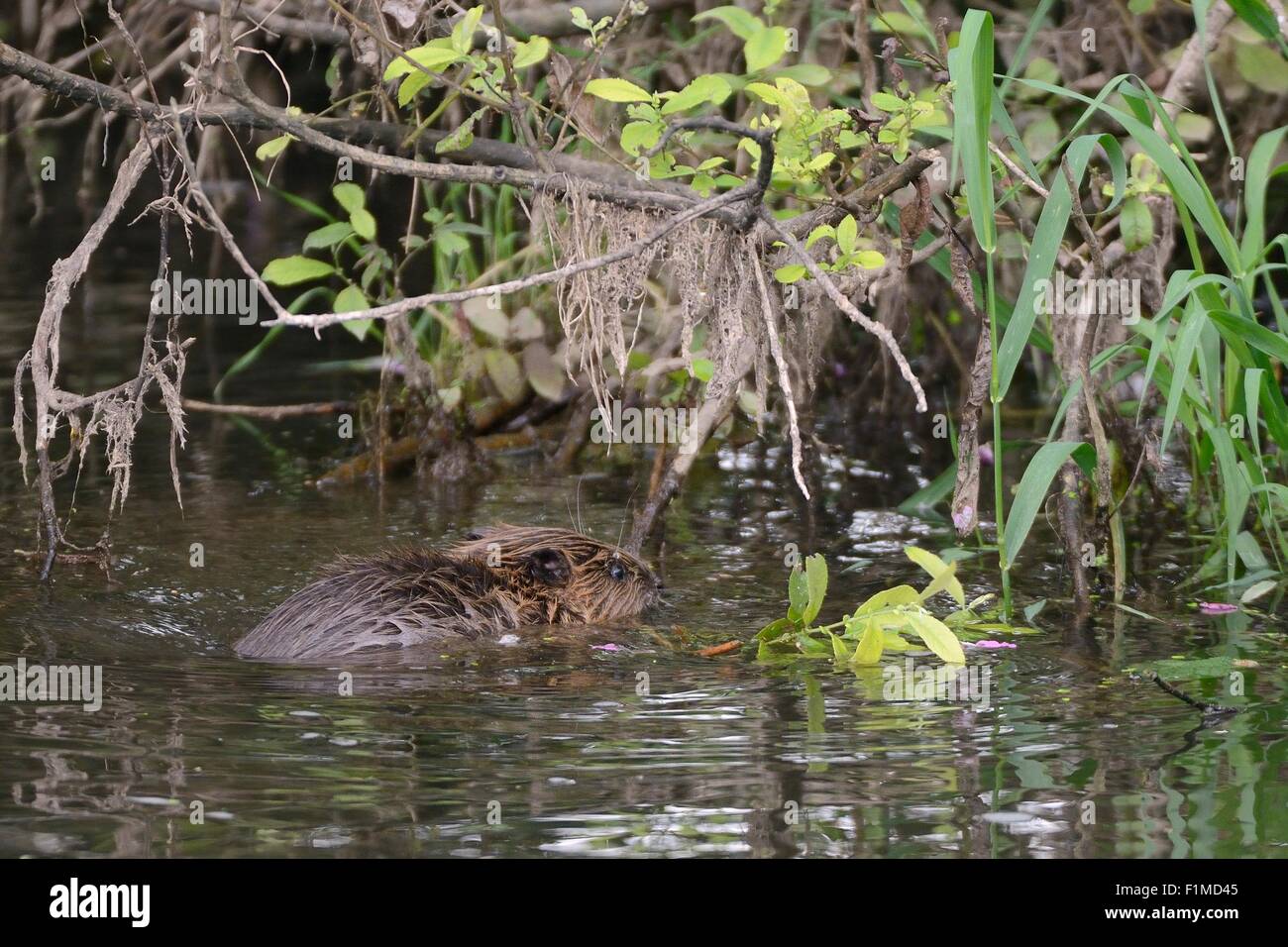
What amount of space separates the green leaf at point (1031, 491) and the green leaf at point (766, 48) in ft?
4.43

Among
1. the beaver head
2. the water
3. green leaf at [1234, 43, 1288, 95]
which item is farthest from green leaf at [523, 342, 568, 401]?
green leaf at [1234, 43, 1288, 95]

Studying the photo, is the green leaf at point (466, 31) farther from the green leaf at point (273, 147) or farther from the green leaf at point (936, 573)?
the green leaf at point (936, 573)

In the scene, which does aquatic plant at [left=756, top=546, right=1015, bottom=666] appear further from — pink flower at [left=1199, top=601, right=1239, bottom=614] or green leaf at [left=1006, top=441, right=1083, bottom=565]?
pink flower at [left=1199, top=601, right=1239, bottom=614]

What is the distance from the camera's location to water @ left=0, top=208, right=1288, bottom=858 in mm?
3588

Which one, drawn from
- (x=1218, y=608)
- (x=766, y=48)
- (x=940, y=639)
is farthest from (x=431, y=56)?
(x=1218, y=608)

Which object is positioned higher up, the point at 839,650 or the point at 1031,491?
the point at 1031,491

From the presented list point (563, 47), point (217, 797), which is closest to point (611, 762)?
point (217, 797)

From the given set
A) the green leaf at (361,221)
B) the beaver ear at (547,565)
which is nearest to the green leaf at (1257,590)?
the beaver ear at (547,565)

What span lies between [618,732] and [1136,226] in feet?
8.53

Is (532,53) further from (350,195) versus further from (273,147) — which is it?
(350,195)

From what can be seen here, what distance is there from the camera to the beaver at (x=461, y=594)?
5180mm

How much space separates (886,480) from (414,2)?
313 cm

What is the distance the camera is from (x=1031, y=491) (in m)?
4.65

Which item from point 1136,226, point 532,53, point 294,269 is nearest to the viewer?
point 532,53
